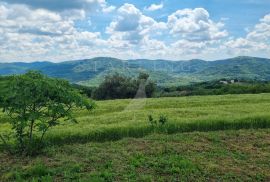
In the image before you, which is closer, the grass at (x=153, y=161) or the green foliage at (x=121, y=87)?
the grass at (x=153, y=161)

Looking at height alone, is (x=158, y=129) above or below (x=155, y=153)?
above

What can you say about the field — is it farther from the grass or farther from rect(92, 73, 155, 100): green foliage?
rect(92, 73, 155, 100): green foliage

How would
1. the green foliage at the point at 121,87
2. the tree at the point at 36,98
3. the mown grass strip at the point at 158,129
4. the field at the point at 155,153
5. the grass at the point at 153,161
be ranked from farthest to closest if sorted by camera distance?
1. the green foliage at the point at 121,87
2. the mown grass strip at the point at 158,129
3. the tree at the point at 36,98
4. the field at the point at 155,153
5. the grass at the point at 153,161


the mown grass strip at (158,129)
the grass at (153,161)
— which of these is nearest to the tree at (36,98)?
the grass at (153,161)

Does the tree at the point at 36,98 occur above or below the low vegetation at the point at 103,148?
above

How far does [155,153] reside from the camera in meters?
15.0

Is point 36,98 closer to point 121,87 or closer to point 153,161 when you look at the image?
point 153,161

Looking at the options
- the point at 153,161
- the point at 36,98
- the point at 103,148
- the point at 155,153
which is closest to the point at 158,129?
the point at 103,148

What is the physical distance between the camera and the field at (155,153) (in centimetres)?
1253

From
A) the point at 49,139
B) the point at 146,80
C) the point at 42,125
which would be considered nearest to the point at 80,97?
the point at 42,125

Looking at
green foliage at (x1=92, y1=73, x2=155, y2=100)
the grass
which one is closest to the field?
the grass

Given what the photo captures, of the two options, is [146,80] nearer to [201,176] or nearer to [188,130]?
[188,130]

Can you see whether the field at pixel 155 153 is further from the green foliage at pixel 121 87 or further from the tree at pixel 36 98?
the green foliage at pixel 121 87

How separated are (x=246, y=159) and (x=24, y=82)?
9092mm
